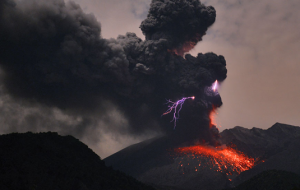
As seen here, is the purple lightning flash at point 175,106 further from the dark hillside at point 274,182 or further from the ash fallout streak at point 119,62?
the dark hillside at point 274,182

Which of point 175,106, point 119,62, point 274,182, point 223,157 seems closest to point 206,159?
point 223,157

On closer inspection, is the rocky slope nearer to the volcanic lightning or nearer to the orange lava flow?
the orange lava flow

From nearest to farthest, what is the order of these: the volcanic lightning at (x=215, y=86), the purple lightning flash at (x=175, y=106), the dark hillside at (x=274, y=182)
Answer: the dark hillside at (x=274, y=182)
the purple lightning flash at (x=175, y=106)
the volcanic lightning at (x=215, y=86)

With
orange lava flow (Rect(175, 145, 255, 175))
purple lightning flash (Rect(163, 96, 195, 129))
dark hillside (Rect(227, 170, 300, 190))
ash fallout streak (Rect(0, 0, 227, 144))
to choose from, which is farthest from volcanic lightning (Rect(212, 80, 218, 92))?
dark hillside (Rect(227, 170, 300, 190))

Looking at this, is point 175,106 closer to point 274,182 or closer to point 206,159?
point 206,159

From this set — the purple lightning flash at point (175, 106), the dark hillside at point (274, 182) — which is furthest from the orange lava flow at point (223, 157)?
the dark hillside at point (274, 182)

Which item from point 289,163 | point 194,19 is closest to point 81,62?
point 194,19
